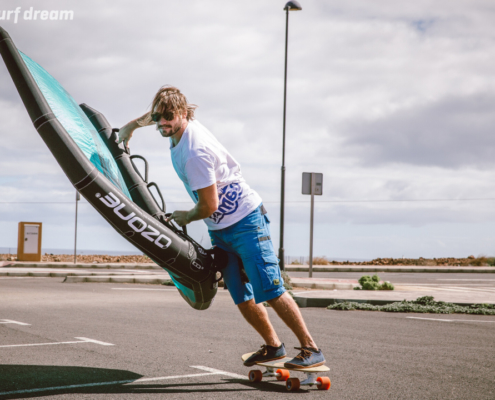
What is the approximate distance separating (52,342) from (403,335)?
13.0 feet

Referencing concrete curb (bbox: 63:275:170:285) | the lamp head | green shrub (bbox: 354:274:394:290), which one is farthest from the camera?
the lamp head

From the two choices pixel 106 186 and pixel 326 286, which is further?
pixel 326 286

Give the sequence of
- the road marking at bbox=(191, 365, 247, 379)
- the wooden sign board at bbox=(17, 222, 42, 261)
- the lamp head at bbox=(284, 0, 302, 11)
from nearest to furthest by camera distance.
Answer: the road marking at bbox=(191, 365, 247, 379)
the lamp head at bbox=(284, 0, 302, 11)
the wooden sign board at bbox=(17, 222, 42, 261)

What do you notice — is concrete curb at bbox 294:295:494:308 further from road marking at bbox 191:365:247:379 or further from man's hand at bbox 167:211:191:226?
man's hand at bbox 167:211:191:226

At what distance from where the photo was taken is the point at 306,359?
3889 mm

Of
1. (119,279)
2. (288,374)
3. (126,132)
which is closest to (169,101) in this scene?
(126,132)

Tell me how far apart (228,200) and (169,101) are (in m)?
0.79

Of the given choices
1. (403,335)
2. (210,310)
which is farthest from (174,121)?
(210,310)

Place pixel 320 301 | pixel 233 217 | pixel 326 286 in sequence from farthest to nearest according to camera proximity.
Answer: pixel 326 286, pixel 320 301, pixel 233 217

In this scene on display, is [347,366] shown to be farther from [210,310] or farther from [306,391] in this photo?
[210,310]

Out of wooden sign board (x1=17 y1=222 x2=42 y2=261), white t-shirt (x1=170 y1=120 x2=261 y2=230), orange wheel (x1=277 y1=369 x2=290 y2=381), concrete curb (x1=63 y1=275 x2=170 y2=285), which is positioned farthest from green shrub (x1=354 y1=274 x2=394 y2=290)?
wooden sign board (x1=17 y1=222 x2=42 y2=261)

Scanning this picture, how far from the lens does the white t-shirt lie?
3.74 metres

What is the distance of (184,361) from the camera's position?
4816 mm

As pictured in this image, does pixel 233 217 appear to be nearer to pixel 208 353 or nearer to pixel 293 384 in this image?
pixel 293 384
